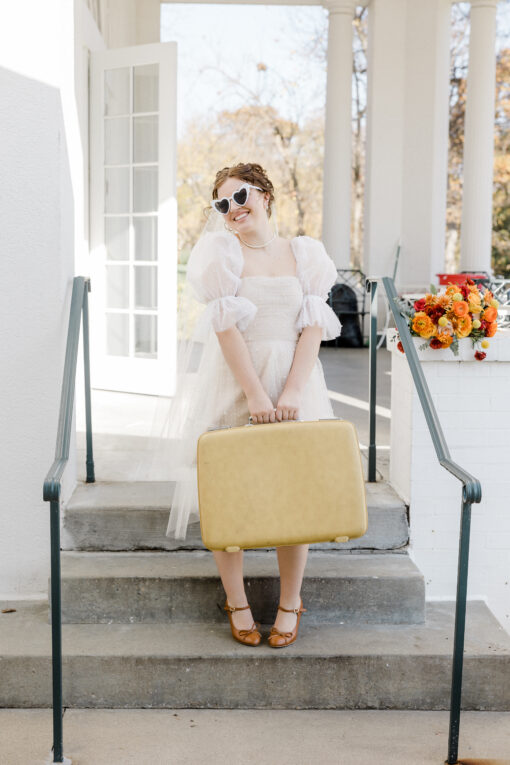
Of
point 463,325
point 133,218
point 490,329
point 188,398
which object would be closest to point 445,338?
point 463,325

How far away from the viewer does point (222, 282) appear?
8.14 feet

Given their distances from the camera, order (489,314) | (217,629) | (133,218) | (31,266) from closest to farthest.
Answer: (217,629) < (31,266) < (489,314) < (133,218)

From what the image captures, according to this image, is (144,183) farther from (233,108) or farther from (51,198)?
(233,108)

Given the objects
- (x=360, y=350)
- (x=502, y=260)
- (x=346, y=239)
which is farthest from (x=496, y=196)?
(x=360, y=350)

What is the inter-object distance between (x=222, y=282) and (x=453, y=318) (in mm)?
962

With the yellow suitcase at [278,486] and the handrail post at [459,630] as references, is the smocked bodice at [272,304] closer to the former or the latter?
the yellow suitcase at [278,486]

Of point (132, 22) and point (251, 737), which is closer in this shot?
point (251, 737)

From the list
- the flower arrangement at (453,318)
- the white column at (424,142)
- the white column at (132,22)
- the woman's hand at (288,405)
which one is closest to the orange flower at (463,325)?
the flower arrangement at (453,318)

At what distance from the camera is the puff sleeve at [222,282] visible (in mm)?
2467

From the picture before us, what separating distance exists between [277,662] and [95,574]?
2.24ft

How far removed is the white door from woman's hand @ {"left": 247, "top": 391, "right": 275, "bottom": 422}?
2.76 meters

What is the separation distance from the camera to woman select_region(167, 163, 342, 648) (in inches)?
97.6

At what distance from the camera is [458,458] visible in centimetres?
311

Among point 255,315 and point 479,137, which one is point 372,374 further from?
point 479,137
